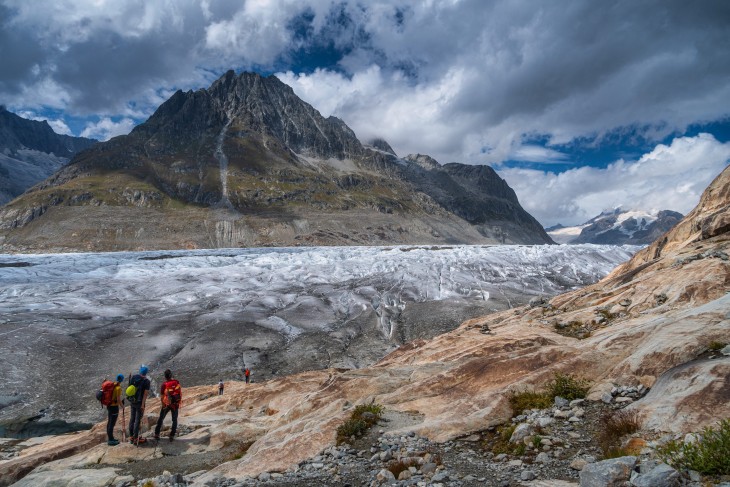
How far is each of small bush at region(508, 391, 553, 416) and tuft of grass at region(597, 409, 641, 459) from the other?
228 centimetres

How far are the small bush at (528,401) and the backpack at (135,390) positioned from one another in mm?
14537

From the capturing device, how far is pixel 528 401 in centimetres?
1252

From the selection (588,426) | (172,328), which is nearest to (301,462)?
(588,426)

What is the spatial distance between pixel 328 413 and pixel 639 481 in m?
11.2

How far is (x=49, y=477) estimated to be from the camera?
547 inches

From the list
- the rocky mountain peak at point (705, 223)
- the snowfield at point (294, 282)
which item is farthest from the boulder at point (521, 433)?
the snowfield at point (294, 282)

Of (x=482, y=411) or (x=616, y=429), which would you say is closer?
(x=616, y=429)

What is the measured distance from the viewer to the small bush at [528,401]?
1223 cm

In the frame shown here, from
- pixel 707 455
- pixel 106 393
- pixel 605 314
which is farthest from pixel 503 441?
pixel 106 393

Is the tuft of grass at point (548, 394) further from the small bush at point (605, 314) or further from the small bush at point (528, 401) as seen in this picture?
the small bush at point (605, 314)

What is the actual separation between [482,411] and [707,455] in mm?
6484

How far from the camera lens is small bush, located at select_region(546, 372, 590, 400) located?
12242 mm

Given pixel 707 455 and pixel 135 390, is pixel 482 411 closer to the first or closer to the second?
pixel 707 455

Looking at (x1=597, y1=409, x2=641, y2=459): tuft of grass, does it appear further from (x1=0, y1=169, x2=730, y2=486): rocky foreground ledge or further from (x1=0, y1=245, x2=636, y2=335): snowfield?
(x1=0, y1=245, x2=636, y2=335): snowfield
